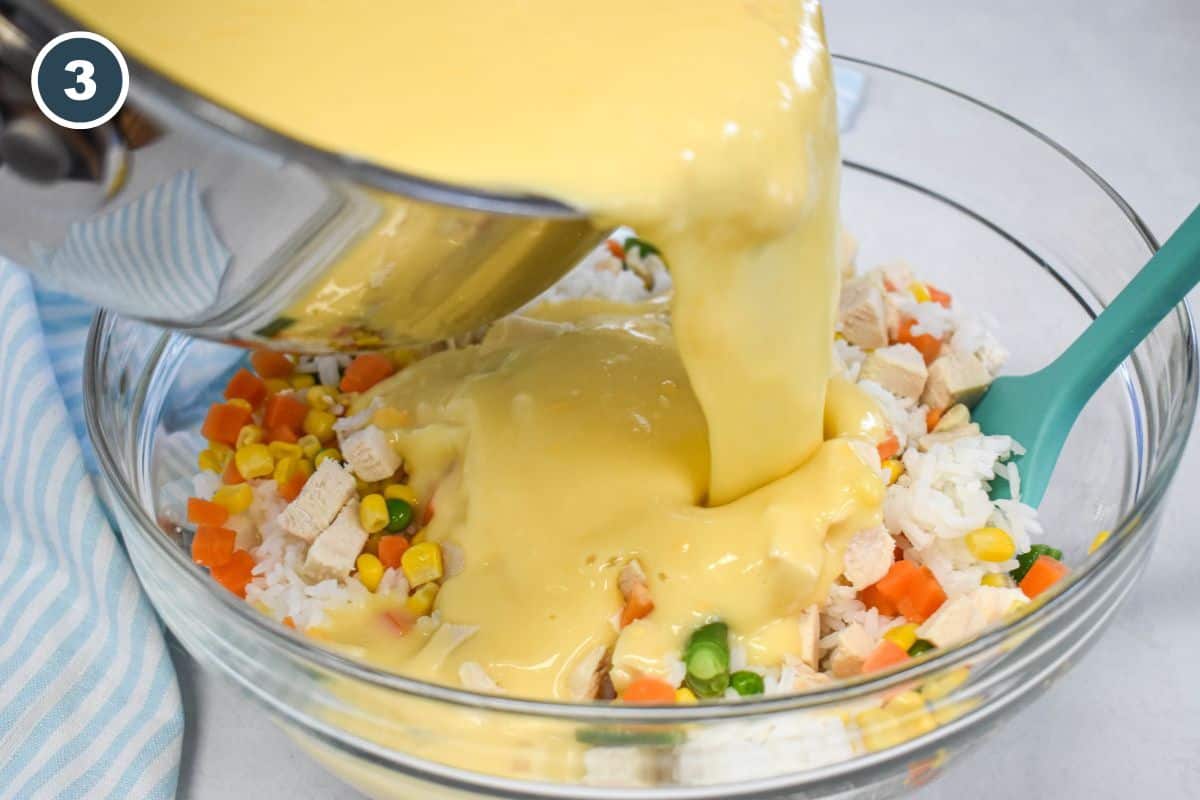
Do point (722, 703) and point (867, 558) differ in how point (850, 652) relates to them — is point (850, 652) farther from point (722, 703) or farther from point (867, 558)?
point (722, 703)

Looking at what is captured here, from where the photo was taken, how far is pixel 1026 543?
6.88 feet

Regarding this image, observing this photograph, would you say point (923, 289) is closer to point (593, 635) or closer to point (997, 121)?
point (997, 121)

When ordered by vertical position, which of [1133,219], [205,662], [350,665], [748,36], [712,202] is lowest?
[205,662]

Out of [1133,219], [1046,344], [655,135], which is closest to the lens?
[655,135]

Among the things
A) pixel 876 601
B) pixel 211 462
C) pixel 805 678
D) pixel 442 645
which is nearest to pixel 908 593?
pixel 876 601

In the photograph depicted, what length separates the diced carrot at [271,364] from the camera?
99.0 inches

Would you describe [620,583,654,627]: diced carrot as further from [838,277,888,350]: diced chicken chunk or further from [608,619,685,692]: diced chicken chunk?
[838,277,888,350]: diced chicken chunk

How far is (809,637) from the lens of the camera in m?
1.90

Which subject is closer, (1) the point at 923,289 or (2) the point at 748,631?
(2) the point at 748,631

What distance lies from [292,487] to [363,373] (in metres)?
0.30

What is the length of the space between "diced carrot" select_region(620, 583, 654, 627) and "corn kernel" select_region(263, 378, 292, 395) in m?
0.95

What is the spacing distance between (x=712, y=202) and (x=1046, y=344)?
1.32 meters

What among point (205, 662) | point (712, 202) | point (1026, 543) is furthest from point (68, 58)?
point (1026, 543)

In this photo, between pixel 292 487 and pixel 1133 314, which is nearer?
pixel 1133 314
